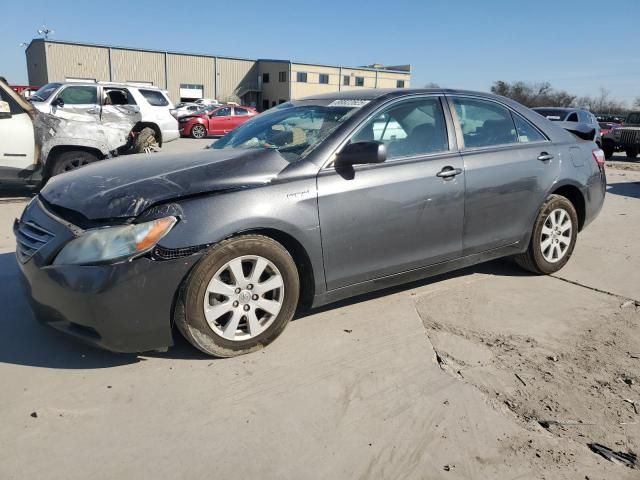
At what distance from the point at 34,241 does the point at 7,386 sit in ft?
2.65

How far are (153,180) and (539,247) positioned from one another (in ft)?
10.8

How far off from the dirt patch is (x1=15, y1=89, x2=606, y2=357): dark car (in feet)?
1.32

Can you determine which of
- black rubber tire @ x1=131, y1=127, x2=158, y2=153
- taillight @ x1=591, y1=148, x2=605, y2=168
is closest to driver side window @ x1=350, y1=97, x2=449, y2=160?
taillight @ x1=591, y1=148, x2=605, y2=168

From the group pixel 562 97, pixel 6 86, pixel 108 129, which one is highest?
pixel 562 97

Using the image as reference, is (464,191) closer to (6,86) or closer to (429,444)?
(429,444)

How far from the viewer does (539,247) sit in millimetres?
4508

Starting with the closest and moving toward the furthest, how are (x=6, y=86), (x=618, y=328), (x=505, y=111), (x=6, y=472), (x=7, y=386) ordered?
(x=6, y=472), (x=7, y=386), (x=618, y=328), (x=505, y=111), (x=6, y=86)

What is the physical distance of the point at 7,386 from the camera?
2.75 metres

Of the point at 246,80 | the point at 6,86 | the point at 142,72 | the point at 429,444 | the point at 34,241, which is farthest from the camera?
the point at 246,80

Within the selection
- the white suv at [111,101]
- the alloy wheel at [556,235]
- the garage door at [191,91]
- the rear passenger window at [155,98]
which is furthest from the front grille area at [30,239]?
the garage door at [191,91]

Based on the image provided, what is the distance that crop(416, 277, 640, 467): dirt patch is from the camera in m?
2.52

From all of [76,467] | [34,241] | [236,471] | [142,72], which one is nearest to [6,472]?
[76,467]

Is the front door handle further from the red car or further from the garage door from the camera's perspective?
the garage door

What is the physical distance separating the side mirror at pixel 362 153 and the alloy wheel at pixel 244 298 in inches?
32.9
